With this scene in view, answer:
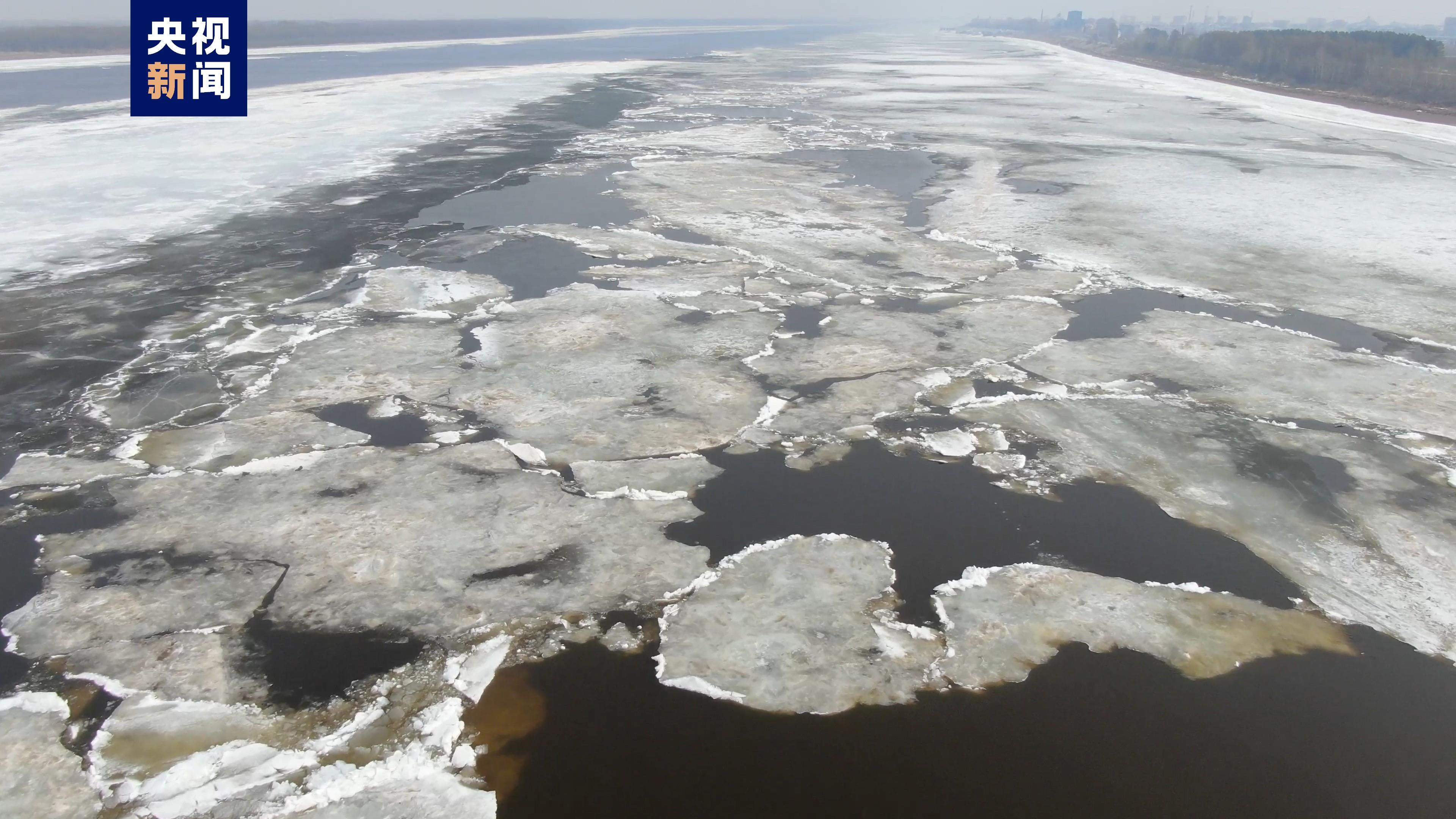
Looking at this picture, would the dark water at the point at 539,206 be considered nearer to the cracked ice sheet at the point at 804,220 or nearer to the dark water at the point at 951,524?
the cracked ice sheet at the point at 804,220

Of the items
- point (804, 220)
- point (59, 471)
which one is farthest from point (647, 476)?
point (804, 220)

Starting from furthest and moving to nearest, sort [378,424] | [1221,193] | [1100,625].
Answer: [1221,193]
[378,424]
[1100,625]

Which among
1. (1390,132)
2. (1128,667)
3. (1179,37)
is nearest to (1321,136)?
(1390,132)

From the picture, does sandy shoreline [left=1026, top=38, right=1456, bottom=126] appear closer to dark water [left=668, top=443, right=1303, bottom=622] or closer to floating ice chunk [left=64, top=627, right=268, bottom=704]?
dark water [left=668, top=443, right=1303, bottom=622]

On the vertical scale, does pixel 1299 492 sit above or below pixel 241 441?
above

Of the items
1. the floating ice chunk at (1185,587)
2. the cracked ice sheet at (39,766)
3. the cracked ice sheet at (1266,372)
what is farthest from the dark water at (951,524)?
the cracked ice sheet at (39,766)

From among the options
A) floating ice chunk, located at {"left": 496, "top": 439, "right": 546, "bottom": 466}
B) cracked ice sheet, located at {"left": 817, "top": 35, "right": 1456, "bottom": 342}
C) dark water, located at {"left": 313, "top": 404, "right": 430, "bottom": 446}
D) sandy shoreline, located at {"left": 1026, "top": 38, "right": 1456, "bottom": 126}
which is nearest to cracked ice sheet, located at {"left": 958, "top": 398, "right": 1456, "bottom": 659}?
floating ice chunk, located at {"left": 496, "top": 439, "right": 546, "bottom": 466}

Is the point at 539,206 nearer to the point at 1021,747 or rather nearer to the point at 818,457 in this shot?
the point at 818,457
